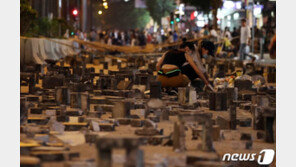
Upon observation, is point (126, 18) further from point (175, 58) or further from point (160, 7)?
point (175, 58)

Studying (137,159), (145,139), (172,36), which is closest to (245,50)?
(172,36)

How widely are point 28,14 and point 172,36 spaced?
788 inches

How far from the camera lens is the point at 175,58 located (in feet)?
47.2

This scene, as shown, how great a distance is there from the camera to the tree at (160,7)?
69438 millimetres

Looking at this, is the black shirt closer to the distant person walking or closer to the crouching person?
the crouching person

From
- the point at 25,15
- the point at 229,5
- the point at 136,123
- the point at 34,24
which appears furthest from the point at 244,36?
the point at 229,5

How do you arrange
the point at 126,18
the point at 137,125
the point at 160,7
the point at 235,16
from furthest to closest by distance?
→ the point at 126,18 < the point at 160,7 < the point at 235,16 < the point at 137,125

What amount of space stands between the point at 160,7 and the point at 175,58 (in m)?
58.1

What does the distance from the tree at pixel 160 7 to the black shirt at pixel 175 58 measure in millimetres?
50655

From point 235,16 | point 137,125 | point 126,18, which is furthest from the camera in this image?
point 126,18

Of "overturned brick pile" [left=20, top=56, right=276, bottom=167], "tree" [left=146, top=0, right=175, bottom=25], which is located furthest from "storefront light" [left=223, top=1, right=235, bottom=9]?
"overturned brick pile" [left=20, top=56, right=276, bottom=167]

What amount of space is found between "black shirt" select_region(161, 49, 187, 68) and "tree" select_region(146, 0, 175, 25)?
166ft

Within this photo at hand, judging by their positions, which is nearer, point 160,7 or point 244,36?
point 244,36

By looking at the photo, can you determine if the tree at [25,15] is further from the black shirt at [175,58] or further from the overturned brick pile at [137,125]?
the black shirt at [175,58]
